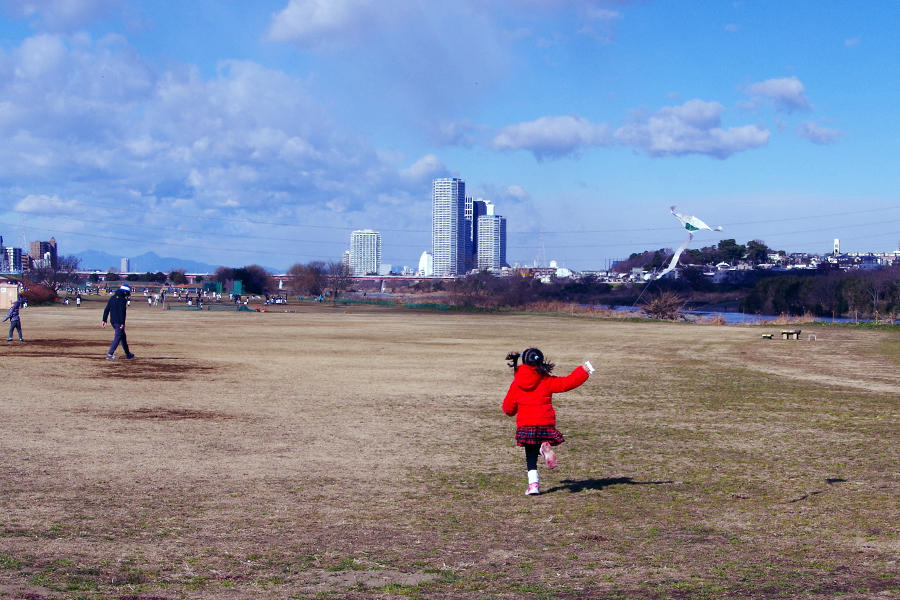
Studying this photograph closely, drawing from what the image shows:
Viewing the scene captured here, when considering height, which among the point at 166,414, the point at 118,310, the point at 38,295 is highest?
the point at 38,295

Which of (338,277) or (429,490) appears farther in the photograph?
(338,277)

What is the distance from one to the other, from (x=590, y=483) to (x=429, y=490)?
70.3 inches

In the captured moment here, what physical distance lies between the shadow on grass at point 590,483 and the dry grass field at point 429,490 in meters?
0.05

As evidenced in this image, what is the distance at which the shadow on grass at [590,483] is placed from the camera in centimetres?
841

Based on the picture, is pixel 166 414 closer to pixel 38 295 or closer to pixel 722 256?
pixel 38 295

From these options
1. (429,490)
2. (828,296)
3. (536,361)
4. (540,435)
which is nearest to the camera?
(536,361)

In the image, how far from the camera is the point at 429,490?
8305 millimetres

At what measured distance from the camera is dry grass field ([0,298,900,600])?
216 inches

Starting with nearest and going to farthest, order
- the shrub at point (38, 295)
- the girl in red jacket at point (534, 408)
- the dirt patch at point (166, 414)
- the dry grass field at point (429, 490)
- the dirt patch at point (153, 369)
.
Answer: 1. the dry grass field at point (429, 490)
2. the girl in red jacket at point (534, 408)
3. the dirt patch at point (166, 414)
4. the dirt patch at point (153, 369)
5. the shrub at point (38, 295)

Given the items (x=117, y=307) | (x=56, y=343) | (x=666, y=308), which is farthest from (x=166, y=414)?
(x=666, y=308)

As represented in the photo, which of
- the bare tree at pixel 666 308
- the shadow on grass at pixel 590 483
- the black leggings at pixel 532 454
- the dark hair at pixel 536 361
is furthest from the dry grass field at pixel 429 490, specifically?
the bare tree at pixel 666 308

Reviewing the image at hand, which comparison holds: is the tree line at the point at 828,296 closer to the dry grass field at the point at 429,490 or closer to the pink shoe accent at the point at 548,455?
the dry grass field at the point at 429,490

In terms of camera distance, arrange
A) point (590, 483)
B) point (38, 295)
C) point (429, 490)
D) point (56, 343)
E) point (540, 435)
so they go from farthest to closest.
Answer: point (38, 295)
point (56, 343)
point (590, 483)
point (429, 490)
point (540, 435)

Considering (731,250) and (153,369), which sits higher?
(731,250)
